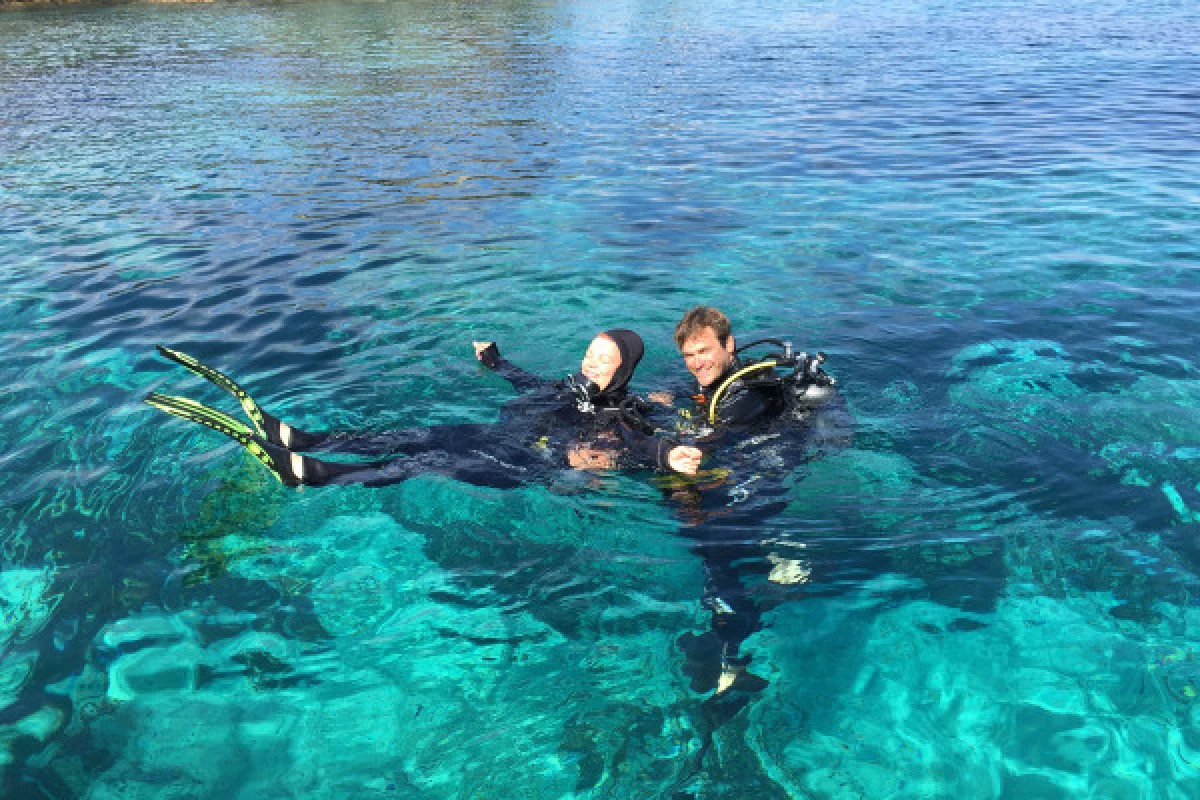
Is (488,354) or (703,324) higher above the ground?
(703,324)

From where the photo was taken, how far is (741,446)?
5820mm

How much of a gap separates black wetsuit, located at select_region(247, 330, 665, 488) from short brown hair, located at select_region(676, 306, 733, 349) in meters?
0.41

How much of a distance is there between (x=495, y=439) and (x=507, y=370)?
1.07 metres

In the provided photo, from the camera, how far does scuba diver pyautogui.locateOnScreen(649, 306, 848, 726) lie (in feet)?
16.1

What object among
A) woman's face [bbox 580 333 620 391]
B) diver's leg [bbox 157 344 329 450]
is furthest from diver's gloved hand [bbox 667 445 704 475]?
diver's leg [bbox 157 344 329 450]

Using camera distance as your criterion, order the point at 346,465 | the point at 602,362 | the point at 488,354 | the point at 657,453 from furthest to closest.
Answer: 1. the point at 488,354
2. the point at 602,362
3. the point at 346,465
4. the point at 657,453

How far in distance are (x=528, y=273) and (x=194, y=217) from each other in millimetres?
5873

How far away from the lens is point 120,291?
32.1 ft

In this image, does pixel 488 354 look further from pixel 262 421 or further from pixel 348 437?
pixel 262 421

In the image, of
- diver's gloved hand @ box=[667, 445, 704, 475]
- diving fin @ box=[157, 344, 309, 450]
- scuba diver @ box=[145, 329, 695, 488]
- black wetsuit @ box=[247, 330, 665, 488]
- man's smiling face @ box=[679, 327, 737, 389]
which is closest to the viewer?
diver's gloved hand @ box=[667, 445, 704, 475]

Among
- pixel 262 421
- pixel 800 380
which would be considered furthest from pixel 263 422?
pixel 800 380

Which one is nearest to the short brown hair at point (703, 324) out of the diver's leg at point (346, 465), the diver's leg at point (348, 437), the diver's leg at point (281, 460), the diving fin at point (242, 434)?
the diver's leg at point (346, 465)

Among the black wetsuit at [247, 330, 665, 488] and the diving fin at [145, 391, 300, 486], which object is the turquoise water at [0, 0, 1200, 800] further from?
the diving fin at [145, 391, 300, 486]

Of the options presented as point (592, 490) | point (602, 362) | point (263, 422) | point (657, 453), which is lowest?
point (592, 490)
